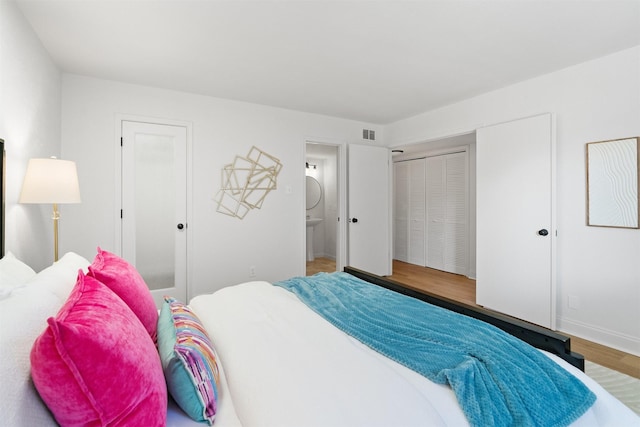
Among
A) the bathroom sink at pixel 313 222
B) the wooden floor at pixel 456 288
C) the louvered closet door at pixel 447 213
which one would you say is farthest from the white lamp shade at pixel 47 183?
the louvered closet door at pixel 447 213

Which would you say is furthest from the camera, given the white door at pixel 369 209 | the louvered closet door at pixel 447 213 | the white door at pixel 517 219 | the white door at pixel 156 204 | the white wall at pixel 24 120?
the louvered closet door at pixel 447 213

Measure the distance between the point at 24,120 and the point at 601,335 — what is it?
4.72m

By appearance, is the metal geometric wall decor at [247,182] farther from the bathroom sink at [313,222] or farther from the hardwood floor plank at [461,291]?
the bathroom sink at [313,222]

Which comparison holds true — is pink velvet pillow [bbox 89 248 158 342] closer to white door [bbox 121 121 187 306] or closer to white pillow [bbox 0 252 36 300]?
white pillow [bbox 0 252 36 300]

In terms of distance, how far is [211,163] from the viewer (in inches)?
143

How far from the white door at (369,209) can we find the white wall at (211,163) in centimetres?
42

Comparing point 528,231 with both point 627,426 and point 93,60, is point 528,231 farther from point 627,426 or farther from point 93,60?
point 93,60

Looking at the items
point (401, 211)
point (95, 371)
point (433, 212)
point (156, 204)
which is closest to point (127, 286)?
point (95, 371)

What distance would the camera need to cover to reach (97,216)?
3094 mm

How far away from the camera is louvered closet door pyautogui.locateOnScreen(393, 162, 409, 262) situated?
6.21 meters

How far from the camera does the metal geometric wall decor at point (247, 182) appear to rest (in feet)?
12.2

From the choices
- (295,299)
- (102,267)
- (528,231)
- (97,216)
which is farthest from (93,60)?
(528,231)

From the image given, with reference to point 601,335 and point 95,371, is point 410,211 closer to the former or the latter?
point 601,335

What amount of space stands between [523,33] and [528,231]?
5.96ft
